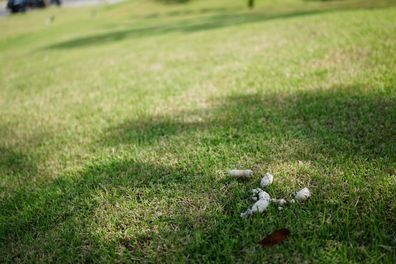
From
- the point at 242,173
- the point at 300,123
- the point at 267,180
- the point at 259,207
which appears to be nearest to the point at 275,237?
the point at 259,207

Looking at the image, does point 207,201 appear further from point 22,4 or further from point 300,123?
point 22,4

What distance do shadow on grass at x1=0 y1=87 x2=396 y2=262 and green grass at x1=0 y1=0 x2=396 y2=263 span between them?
1cm

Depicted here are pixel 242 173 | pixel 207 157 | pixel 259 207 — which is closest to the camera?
pixel 259 207

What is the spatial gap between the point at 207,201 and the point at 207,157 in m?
0.70

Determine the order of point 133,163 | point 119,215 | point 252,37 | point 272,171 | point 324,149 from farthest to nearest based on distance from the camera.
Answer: point 252,37 < point 133,163 < point 324,149 < point 272,171 < point 119,215

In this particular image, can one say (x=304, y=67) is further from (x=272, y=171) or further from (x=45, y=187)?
(x=45, y=187)

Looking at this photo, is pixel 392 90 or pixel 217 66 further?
pixel 217 66

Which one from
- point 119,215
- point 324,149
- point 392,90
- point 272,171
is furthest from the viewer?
point 392,90

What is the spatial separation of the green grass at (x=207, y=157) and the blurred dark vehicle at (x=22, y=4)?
3042 centimetres

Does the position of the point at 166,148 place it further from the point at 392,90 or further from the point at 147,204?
the point at 392,90

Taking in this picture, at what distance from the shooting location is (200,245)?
2.39m

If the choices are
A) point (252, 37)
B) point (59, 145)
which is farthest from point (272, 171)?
point (252, 37)

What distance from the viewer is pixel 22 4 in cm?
3328

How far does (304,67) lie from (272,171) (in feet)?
10.8
